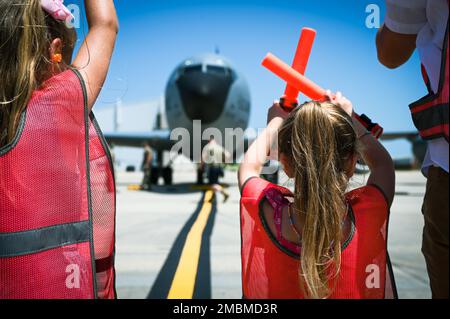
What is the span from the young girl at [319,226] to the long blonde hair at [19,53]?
784 mm

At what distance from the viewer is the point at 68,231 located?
1167 mm

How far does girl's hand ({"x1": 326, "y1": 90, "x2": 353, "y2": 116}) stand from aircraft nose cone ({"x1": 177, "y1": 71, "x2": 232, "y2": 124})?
10.1m

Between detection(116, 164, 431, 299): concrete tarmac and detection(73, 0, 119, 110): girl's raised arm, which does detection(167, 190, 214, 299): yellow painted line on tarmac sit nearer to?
detection(116, 164, 431, 299): concrete tarmac

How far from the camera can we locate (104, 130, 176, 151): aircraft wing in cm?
1780

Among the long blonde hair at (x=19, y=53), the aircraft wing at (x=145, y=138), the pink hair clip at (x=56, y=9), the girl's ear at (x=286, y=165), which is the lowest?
the aircraft wing at (x=145, y=138)

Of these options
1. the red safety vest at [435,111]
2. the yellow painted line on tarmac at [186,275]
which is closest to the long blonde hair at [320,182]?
the red safety vest at [435,111]

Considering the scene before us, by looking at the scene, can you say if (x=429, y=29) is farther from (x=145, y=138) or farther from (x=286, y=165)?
(x=145, y=138)

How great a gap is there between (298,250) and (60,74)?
96 centimetres

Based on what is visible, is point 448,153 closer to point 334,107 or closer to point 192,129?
point 334,107

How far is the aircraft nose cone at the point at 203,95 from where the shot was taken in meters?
11.4

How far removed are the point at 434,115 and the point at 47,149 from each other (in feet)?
3.75

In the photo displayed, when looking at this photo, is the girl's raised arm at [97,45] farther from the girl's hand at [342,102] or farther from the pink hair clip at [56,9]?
the girl's hand at [342,102]

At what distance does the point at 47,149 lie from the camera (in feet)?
3.73

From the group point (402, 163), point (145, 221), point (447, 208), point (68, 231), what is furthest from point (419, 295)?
point (402, 163)
